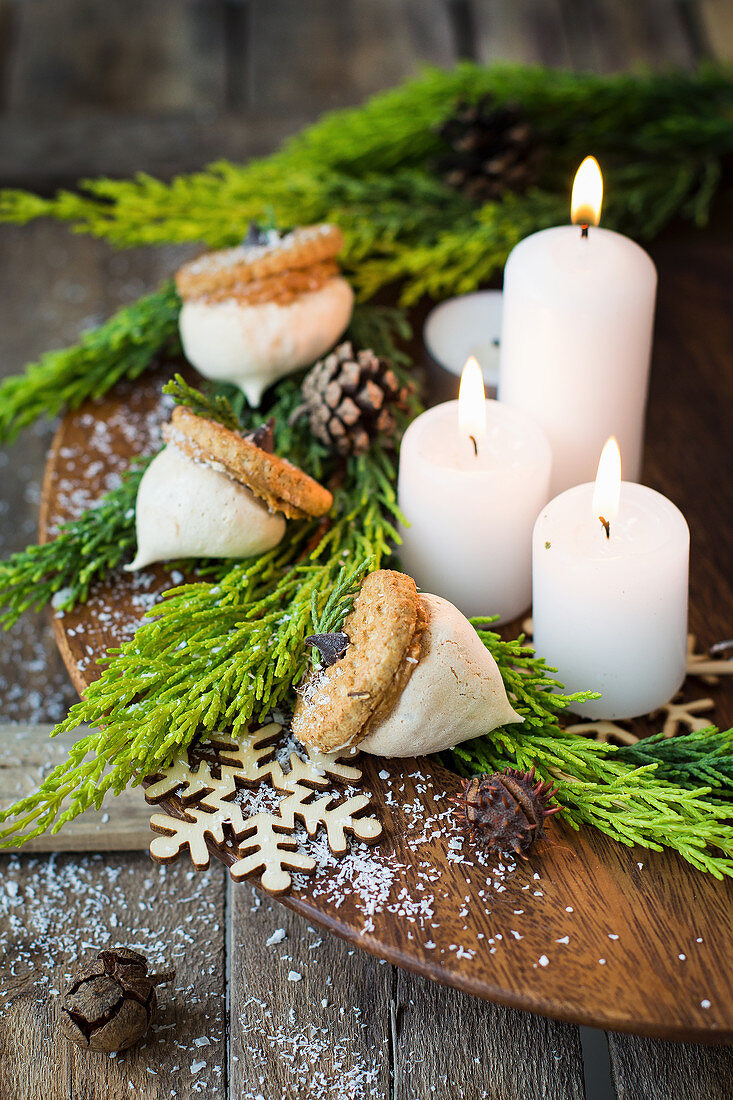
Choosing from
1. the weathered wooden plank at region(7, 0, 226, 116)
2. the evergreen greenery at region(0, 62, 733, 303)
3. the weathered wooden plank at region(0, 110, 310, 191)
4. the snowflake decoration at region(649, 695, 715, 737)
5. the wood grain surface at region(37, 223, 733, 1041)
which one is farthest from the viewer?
the weathered wooden plank at region(7, 0, 226, 116)

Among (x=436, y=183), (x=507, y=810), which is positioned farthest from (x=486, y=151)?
(x=507, y=810)

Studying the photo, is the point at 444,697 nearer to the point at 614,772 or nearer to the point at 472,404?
the point at 614,772

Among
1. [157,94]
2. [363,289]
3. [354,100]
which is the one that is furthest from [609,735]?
[157,94]

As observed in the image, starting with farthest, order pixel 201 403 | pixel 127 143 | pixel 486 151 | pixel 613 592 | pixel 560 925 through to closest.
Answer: pixel 127 143 → pixel 486 151 → pixel 201 403 → pixel 613 592 → pixel 560 925

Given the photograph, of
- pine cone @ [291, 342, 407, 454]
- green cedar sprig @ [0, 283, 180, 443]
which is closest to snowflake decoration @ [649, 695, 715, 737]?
pine cone @ [291, 342, 407, 454]

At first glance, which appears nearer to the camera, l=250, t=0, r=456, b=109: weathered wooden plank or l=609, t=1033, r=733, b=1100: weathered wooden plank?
l=609, t=1033, r=733, b=1100: weathered wooden plank

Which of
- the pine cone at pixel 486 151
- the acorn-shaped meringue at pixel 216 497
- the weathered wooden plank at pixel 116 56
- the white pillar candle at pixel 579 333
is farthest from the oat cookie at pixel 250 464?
the weathered wooden plank at pixel 116 56

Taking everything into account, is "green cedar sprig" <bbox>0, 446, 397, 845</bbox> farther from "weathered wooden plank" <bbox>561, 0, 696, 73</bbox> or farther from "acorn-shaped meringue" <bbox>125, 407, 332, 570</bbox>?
"weathered wooden plank" <bbox>561, 0, 696, 73</bbox>
